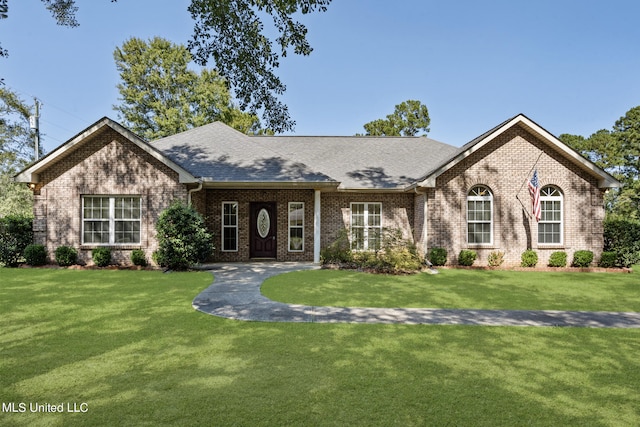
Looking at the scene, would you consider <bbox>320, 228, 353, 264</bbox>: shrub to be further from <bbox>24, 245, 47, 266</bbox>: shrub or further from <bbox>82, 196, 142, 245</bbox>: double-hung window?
<bbox>24, 245, 47, 266</bbox>: shrub

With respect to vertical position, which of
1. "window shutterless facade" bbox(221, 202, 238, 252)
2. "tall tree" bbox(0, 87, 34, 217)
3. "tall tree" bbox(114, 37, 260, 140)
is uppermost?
"tall tree" bbox(114, 37, 260, 140)

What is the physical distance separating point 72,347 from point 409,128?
131 feet

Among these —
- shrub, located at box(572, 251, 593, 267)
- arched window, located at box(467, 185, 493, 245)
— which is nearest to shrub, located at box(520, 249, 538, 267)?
arched window, located at box(467, 185, 493, 245)

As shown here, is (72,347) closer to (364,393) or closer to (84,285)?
(364,393)

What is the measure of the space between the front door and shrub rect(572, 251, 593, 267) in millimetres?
12035

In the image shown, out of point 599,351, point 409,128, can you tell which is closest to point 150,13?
point 599,351

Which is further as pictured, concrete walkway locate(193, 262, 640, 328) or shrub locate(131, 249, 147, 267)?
shrub locate(131, 249, 147, 267)

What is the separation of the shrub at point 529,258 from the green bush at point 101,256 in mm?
15785

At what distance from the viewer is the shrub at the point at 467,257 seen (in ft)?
47.4

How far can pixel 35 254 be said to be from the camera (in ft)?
45.0

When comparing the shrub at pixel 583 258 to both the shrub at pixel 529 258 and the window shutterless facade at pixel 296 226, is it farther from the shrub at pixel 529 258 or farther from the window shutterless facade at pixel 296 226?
the window shutterless facade at pixel 296 226

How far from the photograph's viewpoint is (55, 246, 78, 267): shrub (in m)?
13.8

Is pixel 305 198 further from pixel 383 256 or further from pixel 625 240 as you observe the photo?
pixel 625 240

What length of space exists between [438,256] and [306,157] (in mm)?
8294
